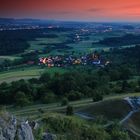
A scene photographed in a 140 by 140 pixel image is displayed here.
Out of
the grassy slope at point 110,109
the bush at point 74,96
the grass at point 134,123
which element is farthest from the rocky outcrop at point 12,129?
the bush at point 74,96

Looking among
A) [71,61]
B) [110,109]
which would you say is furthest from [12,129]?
[71,61]

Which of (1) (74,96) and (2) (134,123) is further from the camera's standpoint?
(1) (74,96)

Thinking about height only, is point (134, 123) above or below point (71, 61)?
above

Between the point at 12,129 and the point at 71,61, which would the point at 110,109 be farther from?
the point at 71,61

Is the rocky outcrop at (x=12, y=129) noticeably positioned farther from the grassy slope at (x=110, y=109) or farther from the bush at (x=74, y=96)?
the bush at (x=74, y=96)

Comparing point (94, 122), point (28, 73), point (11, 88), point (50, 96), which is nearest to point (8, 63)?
point (28, 73)

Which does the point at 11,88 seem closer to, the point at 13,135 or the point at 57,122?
the point at 57,122

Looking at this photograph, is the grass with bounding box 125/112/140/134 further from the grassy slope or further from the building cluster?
the building cluster
